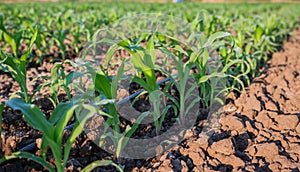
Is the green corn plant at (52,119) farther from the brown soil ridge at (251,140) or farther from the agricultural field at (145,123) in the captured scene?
the brown soil ridge at (251,140)

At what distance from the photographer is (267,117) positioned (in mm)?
2256

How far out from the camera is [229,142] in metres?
1.87

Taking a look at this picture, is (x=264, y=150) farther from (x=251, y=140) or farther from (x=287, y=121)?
(x=287, y=121)

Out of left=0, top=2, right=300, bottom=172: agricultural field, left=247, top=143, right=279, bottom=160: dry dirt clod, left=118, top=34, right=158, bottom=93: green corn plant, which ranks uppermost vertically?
left=118, top=34, right=158, bottom=93: green corn plant

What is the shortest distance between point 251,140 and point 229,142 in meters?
0.20

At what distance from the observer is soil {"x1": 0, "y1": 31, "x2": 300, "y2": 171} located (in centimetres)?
173

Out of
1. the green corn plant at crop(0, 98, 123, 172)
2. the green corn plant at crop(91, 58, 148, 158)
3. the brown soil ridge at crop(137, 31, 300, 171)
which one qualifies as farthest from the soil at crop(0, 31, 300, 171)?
the green corn plant at crop(0, 98, 123, 172)

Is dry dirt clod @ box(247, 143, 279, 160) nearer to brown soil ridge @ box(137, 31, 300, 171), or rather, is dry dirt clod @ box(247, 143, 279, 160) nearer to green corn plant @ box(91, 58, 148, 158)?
brown soil ridge @ box(137, 31, 300, 171)

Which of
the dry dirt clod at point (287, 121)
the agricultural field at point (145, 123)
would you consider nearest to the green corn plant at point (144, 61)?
the agricultural field at point (145, 123)

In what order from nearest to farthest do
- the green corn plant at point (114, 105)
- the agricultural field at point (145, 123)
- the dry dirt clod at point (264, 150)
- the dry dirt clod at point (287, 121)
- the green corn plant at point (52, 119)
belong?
the green corn plant at point (52, 119)
the agricultural field at point (145, 123)
the green corn plant at point (114, 105)
the dry dirt clod at point (264, 150)
the dry dirt clod at point (287, 121)

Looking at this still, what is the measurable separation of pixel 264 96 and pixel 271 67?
1.03 meters

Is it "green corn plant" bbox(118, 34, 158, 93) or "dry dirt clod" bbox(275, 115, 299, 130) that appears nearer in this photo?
"green corn plant" bbox(118, 34, 158, 93)

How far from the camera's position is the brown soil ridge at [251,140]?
67.9 inches

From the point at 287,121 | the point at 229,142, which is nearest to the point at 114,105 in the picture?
the point at 229,142
